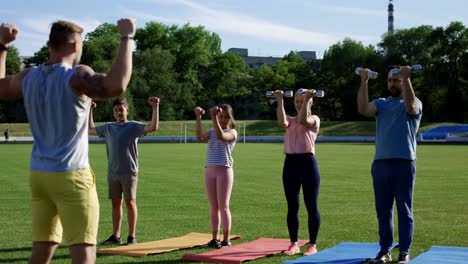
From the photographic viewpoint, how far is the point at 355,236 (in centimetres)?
1087

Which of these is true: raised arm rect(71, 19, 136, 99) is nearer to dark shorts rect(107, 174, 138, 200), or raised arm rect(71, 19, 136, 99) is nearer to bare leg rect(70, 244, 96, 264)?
bare leg rect(70, 244, 96, 264)

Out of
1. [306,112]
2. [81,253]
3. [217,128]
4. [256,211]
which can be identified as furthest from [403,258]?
[256,211]

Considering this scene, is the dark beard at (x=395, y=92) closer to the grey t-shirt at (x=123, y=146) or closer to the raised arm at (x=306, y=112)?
the raised arm at (x=306, y=112)

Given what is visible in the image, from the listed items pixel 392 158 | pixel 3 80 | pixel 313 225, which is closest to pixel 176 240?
pixel 313 225

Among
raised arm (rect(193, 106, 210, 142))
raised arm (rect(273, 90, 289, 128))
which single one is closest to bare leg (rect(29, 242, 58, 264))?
raised arm (rect(273, 90, 289, 128))

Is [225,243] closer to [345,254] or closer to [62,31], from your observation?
[345,254]

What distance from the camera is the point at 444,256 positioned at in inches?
336

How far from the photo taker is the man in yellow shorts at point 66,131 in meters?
4.94

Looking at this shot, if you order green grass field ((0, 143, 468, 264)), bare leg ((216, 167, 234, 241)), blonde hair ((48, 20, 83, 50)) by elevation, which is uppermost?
blonde hair ((48, 20, 83, 50))

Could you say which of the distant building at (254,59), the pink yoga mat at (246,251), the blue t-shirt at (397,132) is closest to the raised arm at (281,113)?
the blue t-shirt at (397,132)

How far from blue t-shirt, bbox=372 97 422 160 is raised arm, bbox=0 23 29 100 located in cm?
463

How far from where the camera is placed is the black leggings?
923cm

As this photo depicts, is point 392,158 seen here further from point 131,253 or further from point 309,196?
point 131,253

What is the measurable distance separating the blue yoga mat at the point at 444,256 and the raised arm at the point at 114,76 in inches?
184
